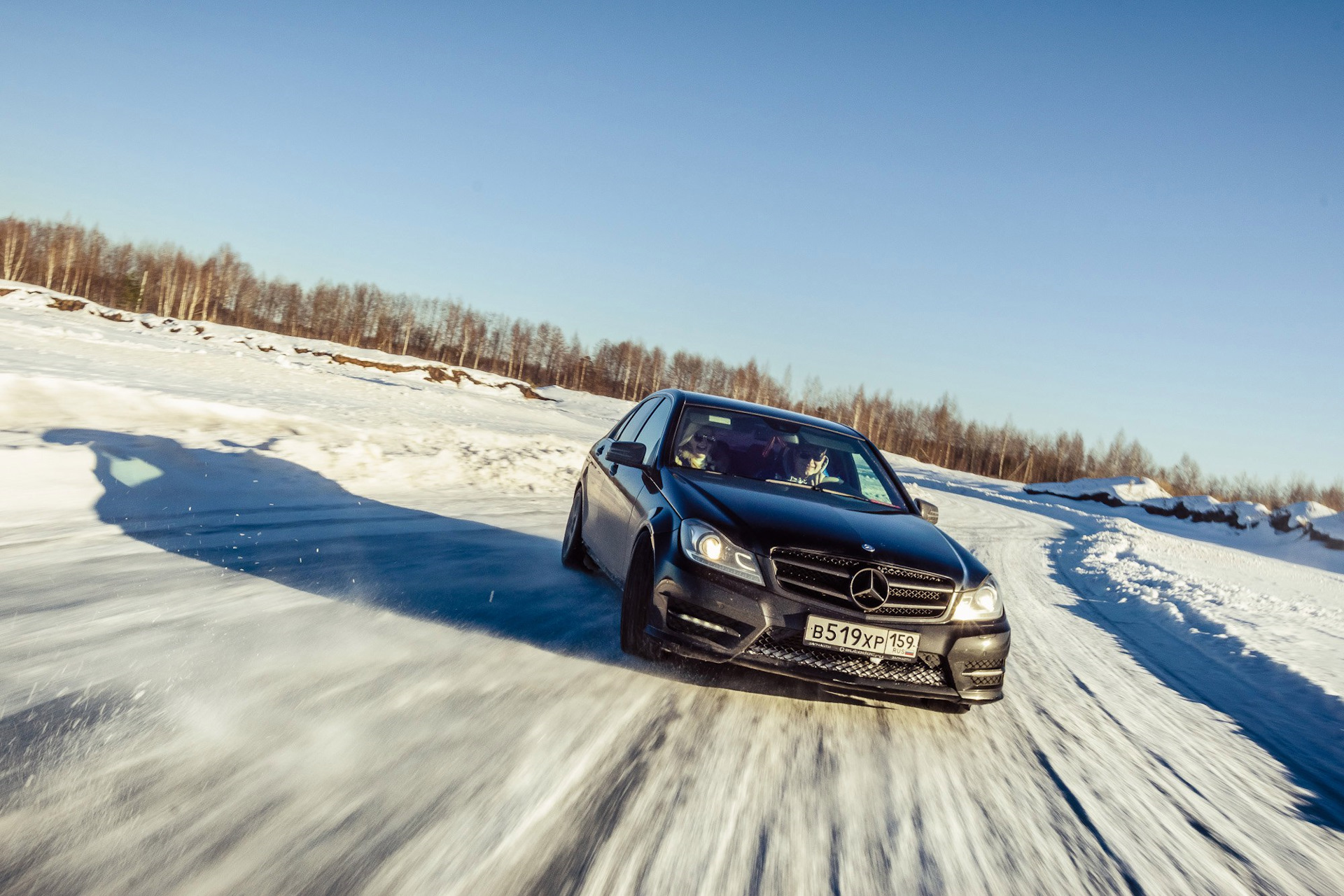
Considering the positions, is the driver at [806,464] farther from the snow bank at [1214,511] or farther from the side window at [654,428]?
the snow bank at [1214,511]

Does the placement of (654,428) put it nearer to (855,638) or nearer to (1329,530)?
(855,638)

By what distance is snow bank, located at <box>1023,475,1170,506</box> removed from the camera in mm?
46906

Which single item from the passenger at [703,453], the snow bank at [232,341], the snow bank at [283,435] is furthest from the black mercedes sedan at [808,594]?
the snow bank at [232,341]

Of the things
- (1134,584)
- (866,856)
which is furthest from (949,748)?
(1134,584)

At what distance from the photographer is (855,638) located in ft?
11.3

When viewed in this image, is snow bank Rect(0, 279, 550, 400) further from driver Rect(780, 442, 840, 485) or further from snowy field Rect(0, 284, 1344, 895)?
driver Rect(780, 442, 840, 485)

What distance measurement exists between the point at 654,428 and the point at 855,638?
93.7 inches

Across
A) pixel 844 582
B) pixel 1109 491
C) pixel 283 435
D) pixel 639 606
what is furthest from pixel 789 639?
pixel 1109 491

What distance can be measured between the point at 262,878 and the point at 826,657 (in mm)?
2229

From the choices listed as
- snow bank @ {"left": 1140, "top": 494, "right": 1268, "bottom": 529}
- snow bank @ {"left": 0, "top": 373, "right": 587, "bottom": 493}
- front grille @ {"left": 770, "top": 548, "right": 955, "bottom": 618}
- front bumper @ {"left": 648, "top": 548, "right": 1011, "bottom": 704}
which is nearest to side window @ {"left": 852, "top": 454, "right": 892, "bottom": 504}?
front grille @ {"left": 770, "top": 548, "right": 955, "bottom": 618}

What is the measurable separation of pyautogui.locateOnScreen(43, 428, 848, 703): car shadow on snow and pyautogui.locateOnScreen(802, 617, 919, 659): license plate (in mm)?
412

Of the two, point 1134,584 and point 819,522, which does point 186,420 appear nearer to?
point 819,522

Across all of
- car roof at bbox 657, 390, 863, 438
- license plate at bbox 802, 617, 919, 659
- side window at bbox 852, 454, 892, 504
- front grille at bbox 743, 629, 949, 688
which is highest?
car roof at bbox 657, 390, 863, 438

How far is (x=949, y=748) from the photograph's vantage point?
3.56m
